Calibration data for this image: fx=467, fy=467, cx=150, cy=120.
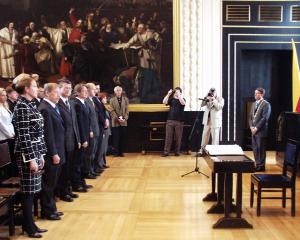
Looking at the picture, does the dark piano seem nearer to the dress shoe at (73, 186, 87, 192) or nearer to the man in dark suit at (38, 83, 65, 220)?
the dress shoe at (73, 186, 87, 192)

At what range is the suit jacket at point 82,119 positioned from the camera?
7.13 meters

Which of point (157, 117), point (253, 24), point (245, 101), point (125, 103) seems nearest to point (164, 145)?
point (157, 117)

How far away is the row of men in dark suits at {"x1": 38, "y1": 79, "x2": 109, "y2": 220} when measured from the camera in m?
5.41

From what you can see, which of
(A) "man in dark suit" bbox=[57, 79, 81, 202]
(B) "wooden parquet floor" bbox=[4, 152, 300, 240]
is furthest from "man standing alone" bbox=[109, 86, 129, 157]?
(A) "man in dark suit" bbox=[57, 79, 81, 202]

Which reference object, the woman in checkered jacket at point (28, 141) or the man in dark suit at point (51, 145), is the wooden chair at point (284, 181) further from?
the woman in checkered jacket at point (28, 141)

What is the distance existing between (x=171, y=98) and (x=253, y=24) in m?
2.86

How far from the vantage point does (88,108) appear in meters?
7.77

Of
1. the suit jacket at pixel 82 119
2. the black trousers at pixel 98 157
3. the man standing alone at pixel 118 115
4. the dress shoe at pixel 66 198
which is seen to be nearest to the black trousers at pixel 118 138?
the man standing alone at pixel 118 115

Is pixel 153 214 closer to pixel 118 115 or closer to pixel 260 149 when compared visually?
pixel 260 149

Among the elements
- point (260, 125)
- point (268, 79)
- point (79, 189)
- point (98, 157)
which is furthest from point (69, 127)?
point (268, 79)

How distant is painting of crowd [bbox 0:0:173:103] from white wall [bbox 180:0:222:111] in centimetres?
39

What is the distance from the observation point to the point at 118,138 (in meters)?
11.2

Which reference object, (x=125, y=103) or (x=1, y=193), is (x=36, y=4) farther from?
Result: (x=1, y=193)

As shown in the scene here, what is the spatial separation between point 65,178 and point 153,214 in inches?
57.8
